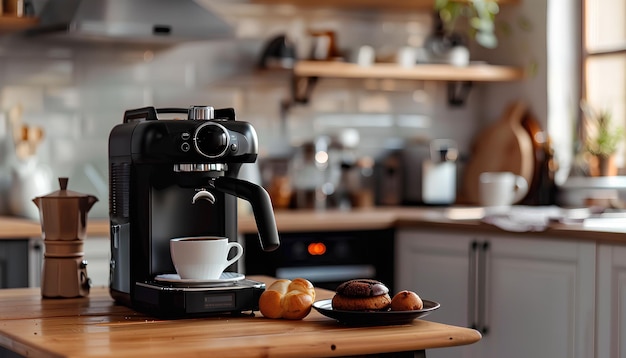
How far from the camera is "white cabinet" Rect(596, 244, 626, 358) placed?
3.13 meters

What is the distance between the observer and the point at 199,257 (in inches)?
78.2

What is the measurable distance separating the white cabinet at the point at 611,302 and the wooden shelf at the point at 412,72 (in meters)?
1.58

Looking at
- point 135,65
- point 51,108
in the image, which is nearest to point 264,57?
point 135,65

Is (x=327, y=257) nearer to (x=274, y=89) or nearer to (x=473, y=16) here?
(x=274, y=89)

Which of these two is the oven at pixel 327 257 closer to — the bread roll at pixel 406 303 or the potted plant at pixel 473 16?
the potted plant at pixel 473 16

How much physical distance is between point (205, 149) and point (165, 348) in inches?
20.7

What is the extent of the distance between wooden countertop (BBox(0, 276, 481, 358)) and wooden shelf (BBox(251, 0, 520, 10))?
2740mm

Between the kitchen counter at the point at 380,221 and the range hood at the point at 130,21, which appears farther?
the range hood at the point at 130,21

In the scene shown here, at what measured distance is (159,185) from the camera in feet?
6.84

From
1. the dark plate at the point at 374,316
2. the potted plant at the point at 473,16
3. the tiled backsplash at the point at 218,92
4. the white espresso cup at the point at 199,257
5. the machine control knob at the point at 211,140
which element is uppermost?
the potted plant at the point at 473,16

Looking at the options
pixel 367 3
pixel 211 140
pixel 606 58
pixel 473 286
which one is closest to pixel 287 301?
pixel 211 140

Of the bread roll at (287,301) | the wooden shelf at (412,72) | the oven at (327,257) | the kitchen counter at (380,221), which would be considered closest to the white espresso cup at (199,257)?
the bread roll at (287,301)

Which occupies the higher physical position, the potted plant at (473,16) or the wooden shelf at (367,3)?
the wooden shelf at (367,3)

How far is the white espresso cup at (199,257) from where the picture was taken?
1979 millimetres
